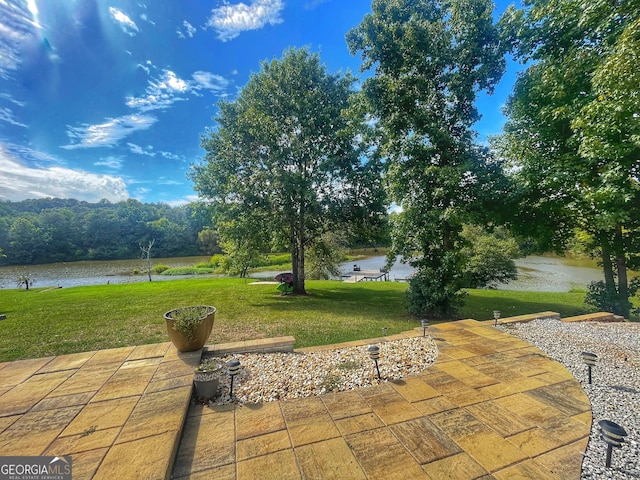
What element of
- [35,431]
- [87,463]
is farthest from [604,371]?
[35,431]

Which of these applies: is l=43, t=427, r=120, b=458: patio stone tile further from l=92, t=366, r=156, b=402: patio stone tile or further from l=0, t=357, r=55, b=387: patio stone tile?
l=0, t=357, r=55, b=387: patio stone tile

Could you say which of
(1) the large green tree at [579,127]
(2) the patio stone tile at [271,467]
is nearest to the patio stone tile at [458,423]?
(2) the patio stone tile at [271,467]

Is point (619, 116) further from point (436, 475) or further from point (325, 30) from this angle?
point (325, 30)

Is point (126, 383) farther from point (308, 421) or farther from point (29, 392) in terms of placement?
point (308, 421)

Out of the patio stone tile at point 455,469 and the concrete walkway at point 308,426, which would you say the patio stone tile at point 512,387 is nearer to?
the concrete walkway at point 308,426

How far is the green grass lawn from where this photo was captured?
5430mm

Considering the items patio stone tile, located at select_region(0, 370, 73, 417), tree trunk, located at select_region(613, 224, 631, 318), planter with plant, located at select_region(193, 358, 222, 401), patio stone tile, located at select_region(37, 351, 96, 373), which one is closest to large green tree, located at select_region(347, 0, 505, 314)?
tree trunk, located at select_region(613, 224, 631, 318)

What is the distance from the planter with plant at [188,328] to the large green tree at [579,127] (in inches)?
292

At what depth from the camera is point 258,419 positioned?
236cm

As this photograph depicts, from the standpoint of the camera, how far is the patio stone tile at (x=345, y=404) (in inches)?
94.7

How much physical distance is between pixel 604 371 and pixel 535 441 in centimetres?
224

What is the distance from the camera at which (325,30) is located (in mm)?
8789

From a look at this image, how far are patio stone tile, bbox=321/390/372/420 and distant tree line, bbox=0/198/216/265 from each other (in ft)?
108

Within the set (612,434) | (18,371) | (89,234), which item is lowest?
(18,371)
